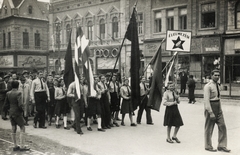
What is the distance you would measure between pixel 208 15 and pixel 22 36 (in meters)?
27.4

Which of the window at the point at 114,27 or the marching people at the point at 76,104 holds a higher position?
the window at the point at 114,27

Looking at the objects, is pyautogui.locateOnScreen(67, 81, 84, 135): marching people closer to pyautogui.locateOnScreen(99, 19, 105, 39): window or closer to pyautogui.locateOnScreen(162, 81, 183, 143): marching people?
pyautogui.locateOnScreen(162, 81, 183, 143): marching people

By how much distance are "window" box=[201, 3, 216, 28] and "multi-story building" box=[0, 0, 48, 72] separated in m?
26.3

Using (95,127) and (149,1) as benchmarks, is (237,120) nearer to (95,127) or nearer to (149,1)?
(95,127)

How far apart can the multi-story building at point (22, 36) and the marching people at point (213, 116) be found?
36.8 metres

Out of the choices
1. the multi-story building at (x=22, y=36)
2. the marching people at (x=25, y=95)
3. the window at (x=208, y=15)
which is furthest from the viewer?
the multi-story building at (x=22, y=36)

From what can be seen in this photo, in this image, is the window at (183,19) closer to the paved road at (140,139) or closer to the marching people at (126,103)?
the paved road at (140,139)

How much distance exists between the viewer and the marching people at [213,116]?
7.16m

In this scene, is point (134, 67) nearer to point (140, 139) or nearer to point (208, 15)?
point (140, 139)

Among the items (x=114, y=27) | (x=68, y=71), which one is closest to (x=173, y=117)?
(x=68, y=71)

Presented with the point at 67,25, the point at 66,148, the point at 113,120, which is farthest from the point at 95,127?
the point at 67,25

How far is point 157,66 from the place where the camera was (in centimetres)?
914

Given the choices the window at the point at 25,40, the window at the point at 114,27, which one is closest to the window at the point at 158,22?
the window at the point at 114,27

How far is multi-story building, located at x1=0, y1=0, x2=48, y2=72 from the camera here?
4138 cm
